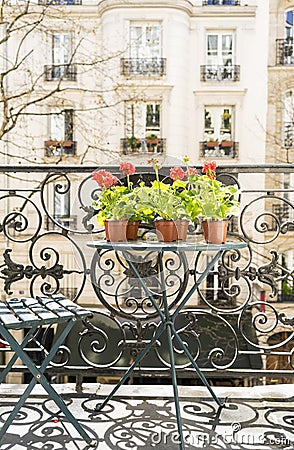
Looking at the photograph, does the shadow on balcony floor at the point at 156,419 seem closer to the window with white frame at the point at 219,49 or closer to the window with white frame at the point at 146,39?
the window with white frame at the point at 146,39

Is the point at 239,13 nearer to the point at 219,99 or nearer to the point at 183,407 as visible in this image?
the point at 219,99

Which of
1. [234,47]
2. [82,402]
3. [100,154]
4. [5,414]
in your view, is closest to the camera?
[5,414]

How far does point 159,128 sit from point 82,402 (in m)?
7.77

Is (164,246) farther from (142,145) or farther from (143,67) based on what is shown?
(143,67)

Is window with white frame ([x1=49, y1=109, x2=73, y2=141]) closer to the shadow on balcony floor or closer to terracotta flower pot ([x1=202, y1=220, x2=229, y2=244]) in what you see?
the shadow on balcony floor

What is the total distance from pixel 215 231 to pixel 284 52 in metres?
8.66

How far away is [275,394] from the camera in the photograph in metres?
2.17

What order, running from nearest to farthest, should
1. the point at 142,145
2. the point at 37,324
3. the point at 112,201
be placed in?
1. the point at 37,324
2. the point at 112,201
3. the point at 142,145

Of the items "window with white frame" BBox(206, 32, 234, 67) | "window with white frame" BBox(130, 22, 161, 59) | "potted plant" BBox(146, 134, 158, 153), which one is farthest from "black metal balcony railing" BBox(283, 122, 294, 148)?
"window with white frame" BBox(130, 22, 161, 59)

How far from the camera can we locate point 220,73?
32.4ft

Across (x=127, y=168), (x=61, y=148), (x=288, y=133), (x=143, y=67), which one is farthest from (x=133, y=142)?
(x=127, y=168)

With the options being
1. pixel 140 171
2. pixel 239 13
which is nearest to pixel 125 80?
pixel 239 13

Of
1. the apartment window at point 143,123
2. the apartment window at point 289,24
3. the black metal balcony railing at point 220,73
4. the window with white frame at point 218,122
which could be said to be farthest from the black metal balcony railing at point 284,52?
the apartment window at point 143,123

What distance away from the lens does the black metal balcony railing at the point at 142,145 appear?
9.31 meters
